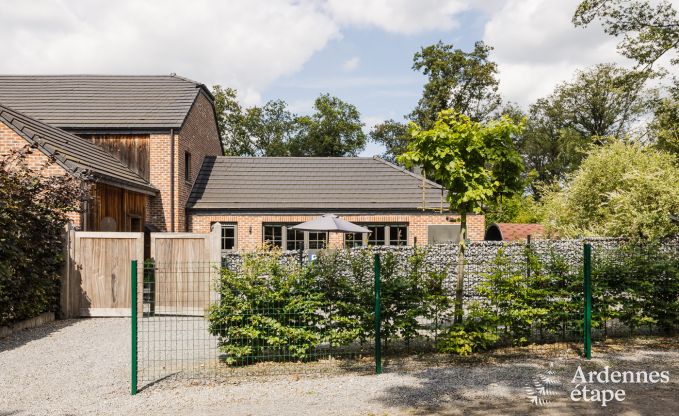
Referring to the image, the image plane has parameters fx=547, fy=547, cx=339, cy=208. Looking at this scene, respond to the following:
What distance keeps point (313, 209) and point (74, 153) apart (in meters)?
8.98

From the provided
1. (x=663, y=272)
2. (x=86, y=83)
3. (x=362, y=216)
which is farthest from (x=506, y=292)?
(x=86, y=83)

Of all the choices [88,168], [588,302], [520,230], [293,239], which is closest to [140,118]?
[293,239]

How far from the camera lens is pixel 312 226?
48.9 ft

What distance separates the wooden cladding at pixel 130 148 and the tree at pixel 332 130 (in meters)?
32.4

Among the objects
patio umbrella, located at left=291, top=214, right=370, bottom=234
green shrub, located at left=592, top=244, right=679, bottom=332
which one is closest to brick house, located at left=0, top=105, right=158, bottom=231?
patio umbrella, located at left=291, top=214, right=370, bottom=234

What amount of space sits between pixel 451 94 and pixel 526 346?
34994 millimetres

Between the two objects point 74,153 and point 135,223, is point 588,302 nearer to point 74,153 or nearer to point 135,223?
point 74,153

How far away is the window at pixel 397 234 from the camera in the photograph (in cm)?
2111

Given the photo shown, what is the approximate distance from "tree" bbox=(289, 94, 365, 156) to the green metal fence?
1715 inches

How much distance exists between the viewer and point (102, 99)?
21.4 m

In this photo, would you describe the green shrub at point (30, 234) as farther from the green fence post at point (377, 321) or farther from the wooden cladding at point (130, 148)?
the wooden cladding at point (130, 148)

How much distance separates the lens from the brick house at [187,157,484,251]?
20.8 m

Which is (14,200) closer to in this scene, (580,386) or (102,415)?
(102,415)

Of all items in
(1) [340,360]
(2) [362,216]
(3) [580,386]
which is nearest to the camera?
(3) [580,386]
